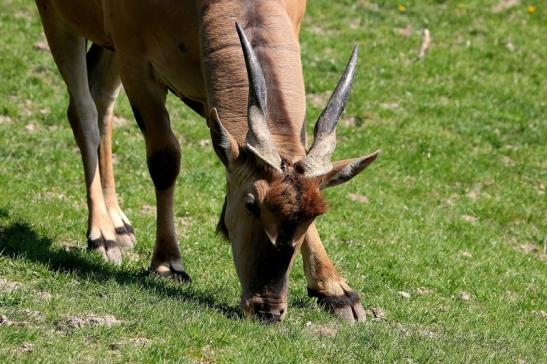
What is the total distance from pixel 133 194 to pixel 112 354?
5134 millimetres

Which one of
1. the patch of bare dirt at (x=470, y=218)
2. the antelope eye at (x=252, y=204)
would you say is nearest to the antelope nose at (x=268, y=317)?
the antelope eye at (x=252, y=204)

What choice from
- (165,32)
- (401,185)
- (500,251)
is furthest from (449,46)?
(165,32)

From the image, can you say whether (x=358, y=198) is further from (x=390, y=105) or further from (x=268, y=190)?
(x=268, y=190)

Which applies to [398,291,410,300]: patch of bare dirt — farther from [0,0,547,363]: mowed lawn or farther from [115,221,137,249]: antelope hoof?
[115,221,137,249]: antelope hoof

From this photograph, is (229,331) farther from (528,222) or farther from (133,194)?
(528,222)

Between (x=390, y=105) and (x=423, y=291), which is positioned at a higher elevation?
(x=423, y=291)

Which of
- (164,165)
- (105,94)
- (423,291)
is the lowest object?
(423,291)

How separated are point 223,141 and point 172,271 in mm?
1826

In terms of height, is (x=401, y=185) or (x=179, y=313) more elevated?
(x=179, y=313)

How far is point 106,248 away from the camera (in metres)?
8.95

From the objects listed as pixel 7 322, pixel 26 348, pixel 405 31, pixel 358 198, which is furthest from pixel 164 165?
pixel 405 31

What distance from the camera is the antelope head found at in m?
6.36

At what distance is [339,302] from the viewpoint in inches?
304

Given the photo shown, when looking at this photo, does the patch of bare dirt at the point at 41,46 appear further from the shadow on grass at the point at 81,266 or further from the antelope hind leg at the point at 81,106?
the shadow on grass at the point at 81,266
